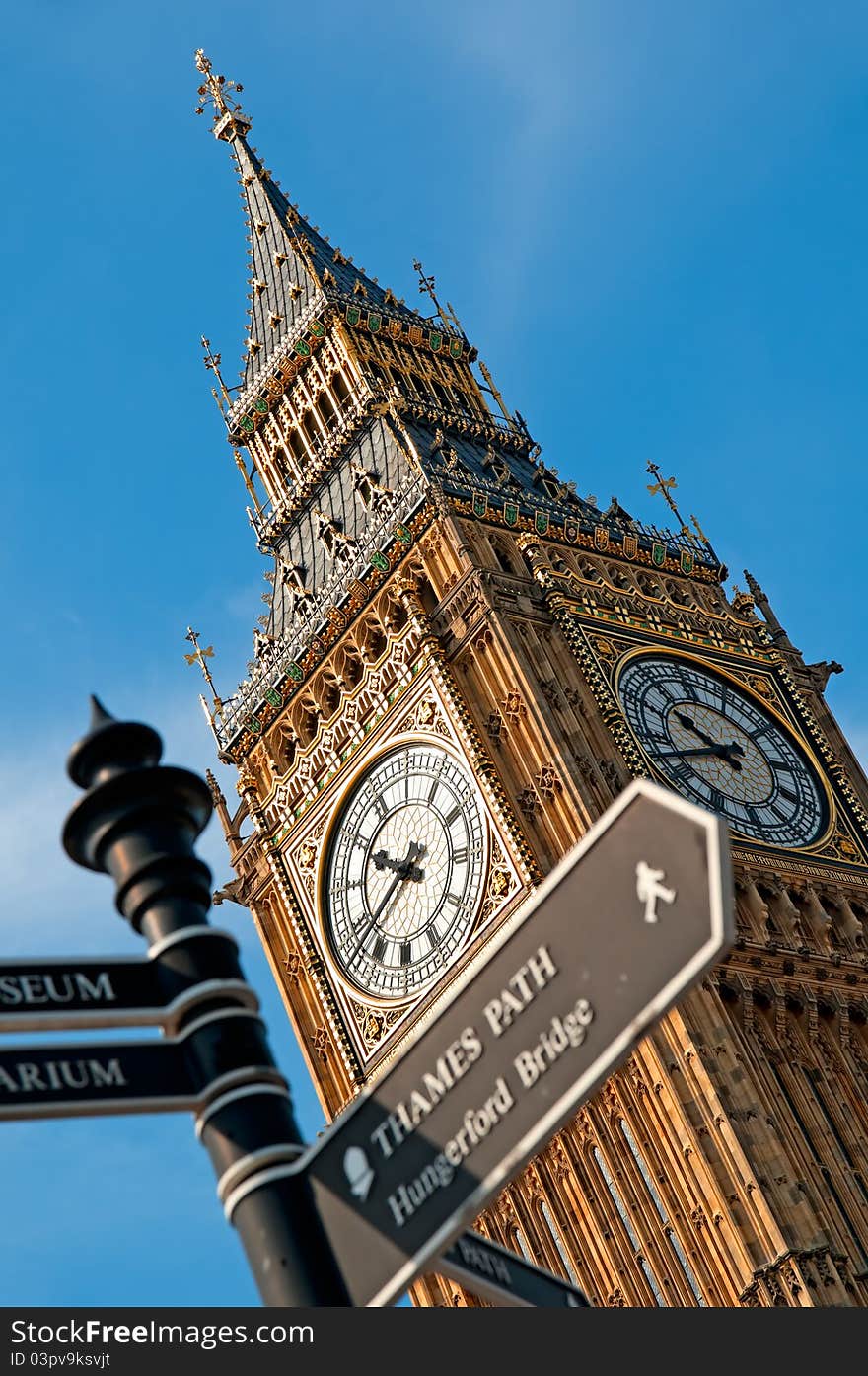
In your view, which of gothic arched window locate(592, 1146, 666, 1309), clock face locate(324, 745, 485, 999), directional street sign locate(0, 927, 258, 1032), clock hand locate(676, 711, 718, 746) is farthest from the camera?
clock hand locate(676, 711, 718, 746)

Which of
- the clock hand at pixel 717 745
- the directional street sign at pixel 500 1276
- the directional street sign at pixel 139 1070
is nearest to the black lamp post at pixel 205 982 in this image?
the directional street sign at pixel 139 1070

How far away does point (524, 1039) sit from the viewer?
7242 millimetres

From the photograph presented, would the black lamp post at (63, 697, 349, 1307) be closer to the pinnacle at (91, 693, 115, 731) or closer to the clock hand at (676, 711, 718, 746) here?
the pinnacle at (91, 693, 115, 731)

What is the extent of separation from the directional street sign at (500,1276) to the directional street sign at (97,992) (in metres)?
1.17

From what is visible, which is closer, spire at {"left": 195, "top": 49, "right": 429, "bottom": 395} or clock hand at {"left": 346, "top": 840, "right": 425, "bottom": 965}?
clock hand at {"left": 346, "top": 840, "right": 425, "bottom": 965}

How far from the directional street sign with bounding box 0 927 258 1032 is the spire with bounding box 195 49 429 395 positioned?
42.1m

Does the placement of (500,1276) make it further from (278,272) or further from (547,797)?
(278,272)

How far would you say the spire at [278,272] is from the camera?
49594 mm

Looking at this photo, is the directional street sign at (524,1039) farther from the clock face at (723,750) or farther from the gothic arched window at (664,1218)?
the clock face at (723,750)

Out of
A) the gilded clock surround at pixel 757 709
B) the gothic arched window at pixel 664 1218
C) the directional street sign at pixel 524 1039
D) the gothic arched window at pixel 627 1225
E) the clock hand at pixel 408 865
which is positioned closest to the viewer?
the directional street sign at pixel 524 1039

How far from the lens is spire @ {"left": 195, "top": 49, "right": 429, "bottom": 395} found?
163 ft

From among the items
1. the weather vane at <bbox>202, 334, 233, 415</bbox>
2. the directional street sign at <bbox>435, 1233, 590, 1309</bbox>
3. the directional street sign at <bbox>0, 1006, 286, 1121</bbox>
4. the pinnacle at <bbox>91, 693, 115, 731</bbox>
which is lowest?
the directional street sign at <bbox>435, 1233, 590, 1309</bbox>

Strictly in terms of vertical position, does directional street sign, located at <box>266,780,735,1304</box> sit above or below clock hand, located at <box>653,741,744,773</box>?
below

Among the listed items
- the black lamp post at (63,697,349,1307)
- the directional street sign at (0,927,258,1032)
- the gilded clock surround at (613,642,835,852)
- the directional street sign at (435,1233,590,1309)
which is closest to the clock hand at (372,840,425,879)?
the gilded clock surround at (613,642,835,852)
